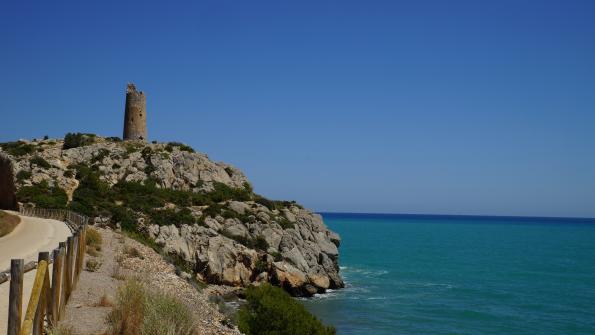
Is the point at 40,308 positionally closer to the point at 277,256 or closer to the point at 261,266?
the point at 261,266

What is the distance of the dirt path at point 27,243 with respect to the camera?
564 inches

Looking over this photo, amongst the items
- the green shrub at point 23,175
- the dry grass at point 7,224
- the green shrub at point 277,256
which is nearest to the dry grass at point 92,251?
the dry grass at point 7,224

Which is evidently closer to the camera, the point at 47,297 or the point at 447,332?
the point at 47,297

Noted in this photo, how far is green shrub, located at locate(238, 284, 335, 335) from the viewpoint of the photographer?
63.2 feet

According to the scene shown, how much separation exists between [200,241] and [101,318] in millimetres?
30874

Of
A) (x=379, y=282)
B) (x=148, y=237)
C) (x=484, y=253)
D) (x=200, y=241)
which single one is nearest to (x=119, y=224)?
(x=148, y=237)

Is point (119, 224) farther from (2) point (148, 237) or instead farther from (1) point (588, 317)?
(1) point (588, 317)

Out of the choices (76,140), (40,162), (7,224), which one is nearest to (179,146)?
(76,140)

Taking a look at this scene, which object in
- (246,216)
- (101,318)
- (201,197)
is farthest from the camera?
(201,197)

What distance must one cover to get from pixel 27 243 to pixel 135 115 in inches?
1706

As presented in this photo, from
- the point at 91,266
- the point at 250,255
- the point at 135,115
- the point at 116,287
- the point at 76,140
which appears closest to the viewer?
the point at 116,287

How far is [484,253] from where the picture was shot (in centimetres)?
8938

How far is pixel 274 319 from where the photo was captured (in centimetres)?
1962

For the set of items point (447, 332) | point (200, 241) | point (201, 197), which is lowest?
point (447, 332)
